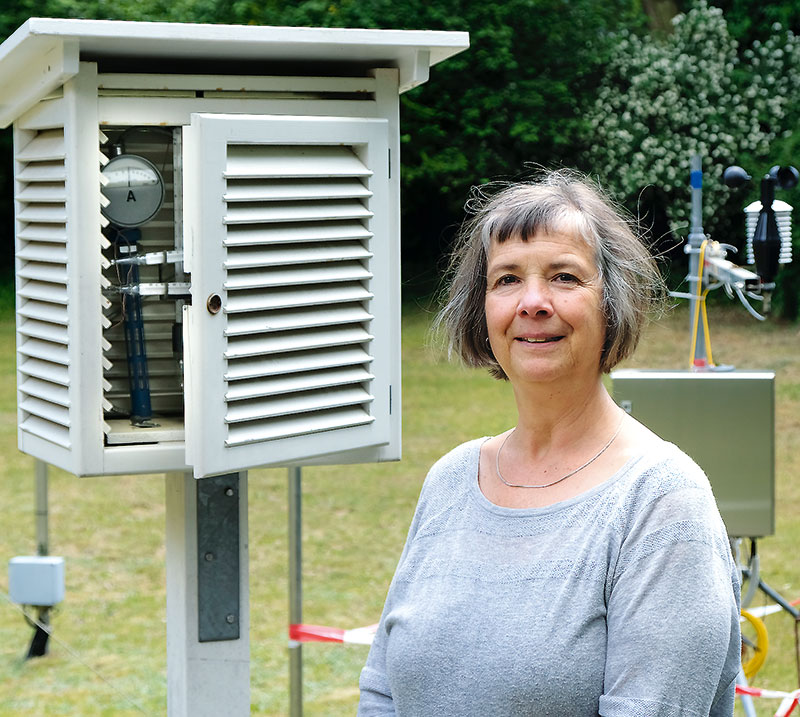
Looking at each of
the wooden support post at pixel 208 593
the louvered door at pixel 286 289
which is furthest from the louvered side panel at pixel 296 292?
the wooden support post at pixel 208 593

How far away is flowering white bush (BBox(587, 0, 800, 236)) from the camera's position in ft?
40.2

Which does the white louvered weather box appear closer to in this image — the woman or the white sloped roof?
the white sloped roof

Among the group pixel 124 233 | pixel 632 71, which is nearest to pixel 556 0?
pixel 632 71

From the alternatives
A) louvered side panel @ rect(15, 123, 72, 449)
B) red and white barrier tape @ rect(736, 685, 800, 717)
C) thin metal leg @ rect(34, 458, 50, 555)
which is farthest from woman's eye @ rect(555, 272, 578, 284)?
thin metal leg @ rect(34, 458, 50, 555)

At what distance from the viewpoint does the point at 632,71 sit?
12953 mm

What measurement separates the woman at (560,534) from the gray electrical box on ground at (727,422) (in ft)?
4.36

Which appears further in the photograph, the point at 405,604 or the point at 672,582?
the point at 405,604

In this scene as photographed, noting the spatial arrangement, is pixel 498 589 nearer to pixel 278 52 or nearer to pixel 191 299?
pixel 191 299

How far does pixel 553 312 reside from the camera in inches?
54.5

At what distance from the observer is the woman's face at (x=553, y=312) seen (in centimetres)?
138

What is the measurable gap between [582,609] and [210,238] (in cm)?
84

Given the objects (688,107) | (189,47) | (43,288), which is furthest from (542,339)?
(688,107)

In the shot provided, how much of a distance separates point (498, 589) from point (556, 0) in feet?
42.2

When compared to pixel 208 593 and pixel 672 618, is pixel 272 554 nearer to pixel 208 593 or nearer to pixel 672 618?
pixel 208 593
